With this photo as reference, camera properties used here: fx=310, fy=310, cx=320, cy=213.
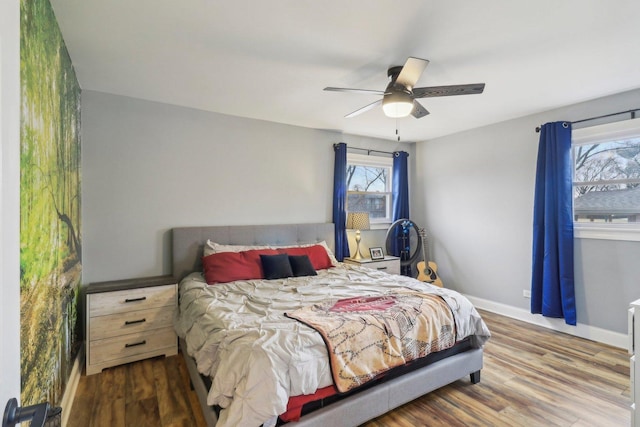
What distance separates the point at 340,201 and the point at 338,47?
248 cm

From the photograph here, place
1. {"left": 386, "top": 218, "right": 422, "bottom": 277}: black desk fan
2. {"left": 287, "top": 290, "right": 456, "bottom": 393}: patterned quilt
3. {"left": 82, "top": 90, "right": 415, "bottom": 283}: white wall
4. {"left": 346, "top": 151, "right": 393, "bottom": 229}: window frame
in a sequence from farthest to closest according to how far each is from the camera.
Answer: {"left": 386, "top": 218, "right": 422, "bottom": 277}: black desk fan → {"left": 346, "top": 151, "right": 393, "bottom": 229}: window frame → {"left": 82, "top": 90, "right": 415, "bottom": 283}: white wall → {"left": 287, "top": 290, "right": 456, "bottom": 393}: patterned quilt

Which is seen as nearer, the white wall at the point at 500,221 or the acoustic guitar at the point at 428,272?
the white wall at the point at 500,221

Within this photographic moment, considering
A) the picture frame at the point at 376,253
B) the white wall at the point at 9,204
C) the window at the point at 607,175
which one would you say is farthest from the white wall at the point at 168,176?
the window at the point at 607,175

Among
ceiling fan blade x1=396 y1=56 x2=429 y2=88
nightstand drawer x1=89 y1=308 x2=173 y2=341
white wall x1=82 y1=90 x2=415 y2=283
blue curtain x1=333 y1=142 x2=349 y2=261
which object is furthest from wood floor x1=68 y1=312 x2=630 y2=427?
ceiling fan blade x1=396 y1=56 x2=429 y2=88

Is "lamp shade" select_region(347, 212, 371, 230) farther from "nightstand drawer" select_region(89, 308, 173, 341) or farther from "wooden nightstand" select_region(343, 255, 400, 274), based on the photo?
"nightstand drawer" select_region(89, 308, 173, 341)

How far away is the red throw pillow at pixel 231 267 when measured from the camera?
3.06 meters

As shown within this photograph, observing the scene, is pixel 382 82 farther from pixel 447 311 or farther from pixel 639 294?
pixel 639 294

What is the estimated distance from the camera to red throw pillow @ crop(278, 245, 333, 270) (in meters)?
3.68

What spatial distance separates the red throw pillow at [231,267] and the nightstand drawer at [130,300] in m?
0.38

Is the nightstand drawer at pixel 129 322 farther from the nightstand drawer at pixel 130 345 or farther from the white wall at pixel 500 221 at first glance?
the white wall at pixel 500 221

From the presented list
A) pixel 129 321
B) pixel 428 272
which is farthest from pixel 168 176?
pixel 428 272

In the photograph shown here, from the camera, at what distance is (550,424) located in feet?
6.74

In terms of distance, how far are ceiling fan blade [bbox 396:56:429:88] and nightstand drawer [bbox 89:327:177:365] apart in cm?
304

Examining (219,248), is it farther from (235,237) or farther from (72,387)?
(72,387)
